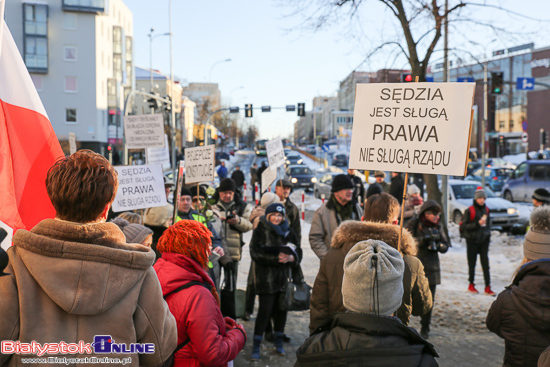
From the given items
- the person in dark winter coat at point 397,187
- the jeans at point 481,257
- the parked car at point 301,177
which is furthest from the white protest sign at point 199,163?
the parked car at point 301,177

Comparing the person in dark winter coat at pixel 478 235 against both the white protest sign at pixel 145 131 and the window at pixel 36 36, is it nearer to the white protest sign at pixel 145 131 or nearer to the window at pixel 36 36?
the white protest sign at pixel 145 131

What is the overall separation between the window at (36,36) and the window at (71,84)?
217 cm

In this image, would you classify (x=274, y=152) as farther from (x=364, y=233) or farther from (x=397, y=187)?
(x=364, y=233)

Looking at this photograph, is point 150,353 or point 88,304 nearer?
point 88,304

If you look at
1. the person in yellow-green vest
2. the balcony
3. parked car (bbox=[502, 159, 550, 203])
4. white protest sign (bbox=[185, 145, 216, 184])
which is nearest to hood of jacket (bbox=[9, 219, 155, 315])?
the person in yellow-green vest

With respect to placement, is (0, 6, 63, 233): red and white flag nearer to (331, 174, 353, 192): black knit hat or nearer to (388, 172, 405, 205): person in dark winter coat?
(331, 174, 353, 192): black knit hat

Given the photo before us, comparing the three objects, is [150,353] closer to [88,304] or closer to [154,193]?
[88,304]

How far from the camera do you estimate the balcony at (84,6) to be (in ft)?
173

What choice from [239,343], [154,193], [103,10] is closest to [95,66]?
[103,10]

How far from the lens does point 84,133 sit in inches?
2127

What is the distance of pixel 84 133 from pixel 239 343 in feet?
179

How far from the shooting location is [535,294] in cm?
334

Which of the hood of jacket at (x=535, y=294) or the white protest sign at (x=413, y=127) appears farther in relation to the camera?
the white protest sign at (x=413, y=127)

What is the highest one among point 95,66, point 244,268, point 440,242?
point 95,66
